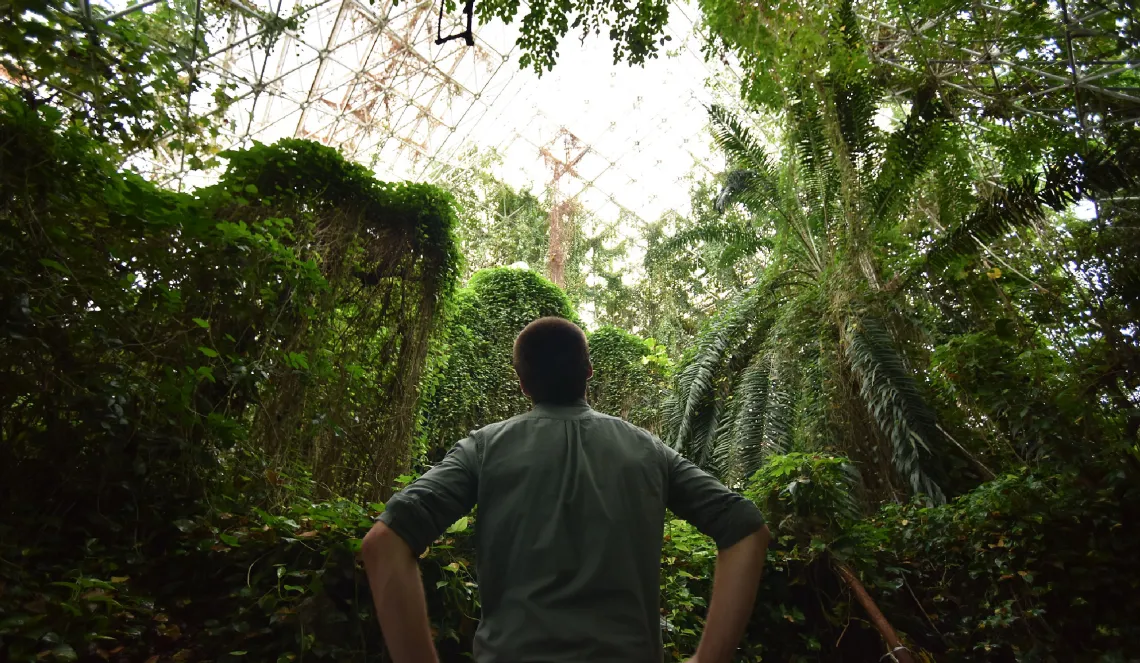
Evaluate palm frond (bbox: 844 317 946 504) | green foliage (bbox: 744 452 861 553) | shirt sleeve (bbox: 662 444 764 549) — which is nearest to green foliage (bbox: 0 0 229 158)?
shirt sleeve (bbox: 662 444 764 549)

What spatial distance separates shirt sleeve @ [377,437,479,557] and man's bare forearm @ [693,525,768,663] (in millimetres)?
581

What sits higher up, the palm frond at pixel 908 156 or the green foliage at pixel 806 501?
the palm frond at pixel 908 156

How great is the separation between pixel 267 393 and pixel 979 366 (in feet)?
15.9

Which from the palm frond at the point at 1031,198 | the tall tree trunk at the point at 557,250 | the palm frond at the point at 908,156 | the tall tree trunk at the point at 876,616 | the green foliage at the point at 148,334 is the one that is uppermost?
the tall tree trunk at the point at 557,250

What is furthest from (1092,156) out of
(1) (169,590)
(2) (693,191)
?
(2) (693,191)

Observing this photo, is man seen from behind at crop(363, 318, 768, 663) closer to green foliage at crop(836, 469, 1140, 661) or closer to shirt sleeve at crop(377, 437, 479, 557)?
shirt sleeve at crop(377, 437, 479, 557)

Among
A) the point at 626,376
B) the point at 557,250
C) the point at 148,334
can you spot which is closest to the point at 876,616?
the point at 148,334

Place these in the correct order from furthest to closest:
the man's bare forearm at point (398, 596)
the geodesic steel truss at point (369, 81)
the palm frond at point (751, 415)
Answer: the geodesic steel truss at point (369, 81) < the palm frond at point (751, 415) < the man's bare forearm at point (398, 596)

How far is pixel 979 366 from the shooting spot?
462 centimetres

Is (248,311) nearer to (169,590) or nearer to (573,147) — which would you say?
(169,590)

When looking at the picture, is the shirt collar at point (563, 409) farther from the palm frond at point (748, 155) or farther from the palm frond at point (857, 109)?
the palm frond at point (748, 155)

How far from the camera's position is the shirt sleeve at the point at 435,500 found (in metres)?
1.31

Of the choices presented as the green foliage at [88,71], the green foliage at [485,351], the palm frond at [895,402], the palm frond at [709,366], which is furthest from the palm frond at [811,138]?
the green foliage at [88,71]

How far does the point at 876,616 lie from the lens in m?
3.31
